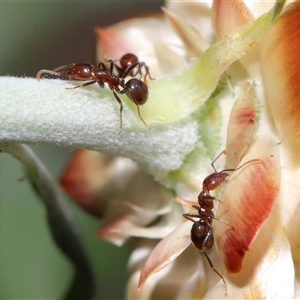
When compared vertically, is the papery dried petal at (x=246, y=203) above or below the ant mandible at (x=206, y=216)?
above

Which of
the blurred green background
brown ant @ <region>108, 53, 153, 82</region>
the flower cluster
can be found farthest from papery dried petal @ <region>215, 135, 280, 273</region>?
the blurred green background

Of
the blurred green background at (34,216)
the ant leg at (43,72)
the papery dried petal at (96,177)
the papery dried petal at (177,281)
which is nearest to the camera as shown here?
the ant leg at (43,72)

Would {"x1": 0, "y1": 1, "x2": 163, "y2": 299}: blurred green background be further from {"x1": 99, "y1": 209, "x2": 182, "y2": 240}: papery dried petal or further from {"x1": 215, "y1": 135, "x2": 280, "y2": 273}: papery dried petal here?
{"x1": 215, "y1": 135, "x2": 280, "y2": 273}: papery dried petal

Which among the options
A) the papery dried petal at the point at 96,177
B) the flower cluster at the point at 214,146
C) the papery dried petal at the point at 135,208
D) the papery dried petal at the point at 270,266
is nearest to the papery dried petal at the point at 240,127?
the flower cluster at the point at 214,146

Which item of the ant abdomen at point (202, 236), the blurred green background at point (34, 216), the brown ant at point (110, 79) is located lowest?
the blurred green background at point (34, 216)

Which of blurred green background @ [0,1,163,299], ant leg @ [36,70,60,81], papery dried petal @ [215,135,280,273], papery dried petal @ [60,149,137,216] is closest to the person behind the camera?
papery dried petal @ [215,135,280,273]

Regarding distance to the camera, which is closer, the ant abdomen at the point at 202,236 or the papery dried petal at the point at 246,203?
the papery dried petal at the point at 246,203

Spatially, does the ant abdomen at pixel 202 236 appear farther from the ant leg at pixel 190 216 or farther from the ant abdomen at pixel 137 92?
the ant abdomen at pixel 137 92
